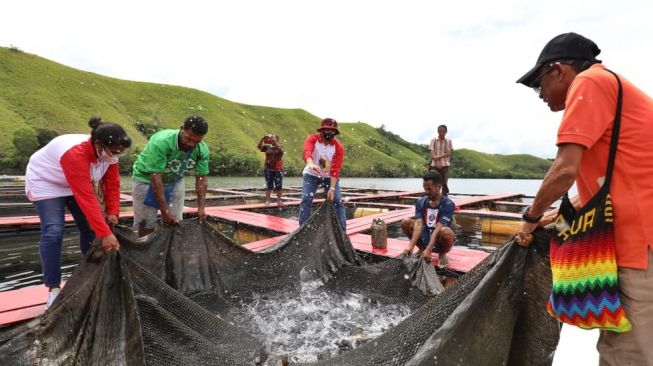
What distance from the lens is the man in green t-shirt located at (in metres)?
3.82

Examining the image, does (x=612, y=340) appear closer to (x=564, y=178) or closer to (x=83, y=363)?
(x=564, y=178)

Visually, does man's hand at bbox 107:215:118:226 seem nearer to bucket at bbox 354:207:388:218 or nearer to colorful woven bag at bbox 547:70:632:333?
colorful woven bag at bbox 547:70:632:333

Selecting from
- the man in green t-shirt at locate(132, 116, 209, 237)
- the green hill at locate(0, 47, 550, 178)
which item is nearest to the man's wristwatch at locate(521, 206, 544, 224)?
the man in green t-shirt at locate(132, 116, 209, 237)

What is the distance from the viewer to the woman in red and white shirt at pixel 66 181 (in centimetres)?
273

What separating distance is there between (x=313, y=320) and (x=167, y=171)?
2467mm

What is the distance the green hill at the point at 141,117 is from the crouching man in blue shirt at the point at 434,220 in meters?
22.7

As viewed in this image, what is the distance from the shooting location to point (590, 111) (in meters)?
1.38

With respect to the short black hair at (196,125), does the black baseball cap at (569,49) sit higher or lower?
higher

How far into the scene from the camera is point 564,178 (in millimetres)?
1433

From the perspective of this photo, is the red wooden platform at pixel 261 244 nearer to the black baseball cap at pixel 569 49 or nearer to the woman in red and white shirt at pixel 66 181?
the woman in red and white shirt at pixel 66 181

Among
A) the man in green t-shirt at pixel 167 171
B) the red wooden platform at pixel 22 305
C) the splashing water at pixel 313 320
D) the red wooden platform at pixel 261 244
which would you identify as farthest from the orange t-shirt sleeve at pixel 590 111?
the red wooden platform at pixel 22 305

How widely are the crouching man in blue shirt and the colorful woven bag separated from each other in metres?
2.78

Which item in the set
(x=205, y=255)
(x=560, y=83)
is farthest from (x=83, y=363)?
(x=560, y=83)

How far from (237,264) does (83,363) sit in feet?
6.87
